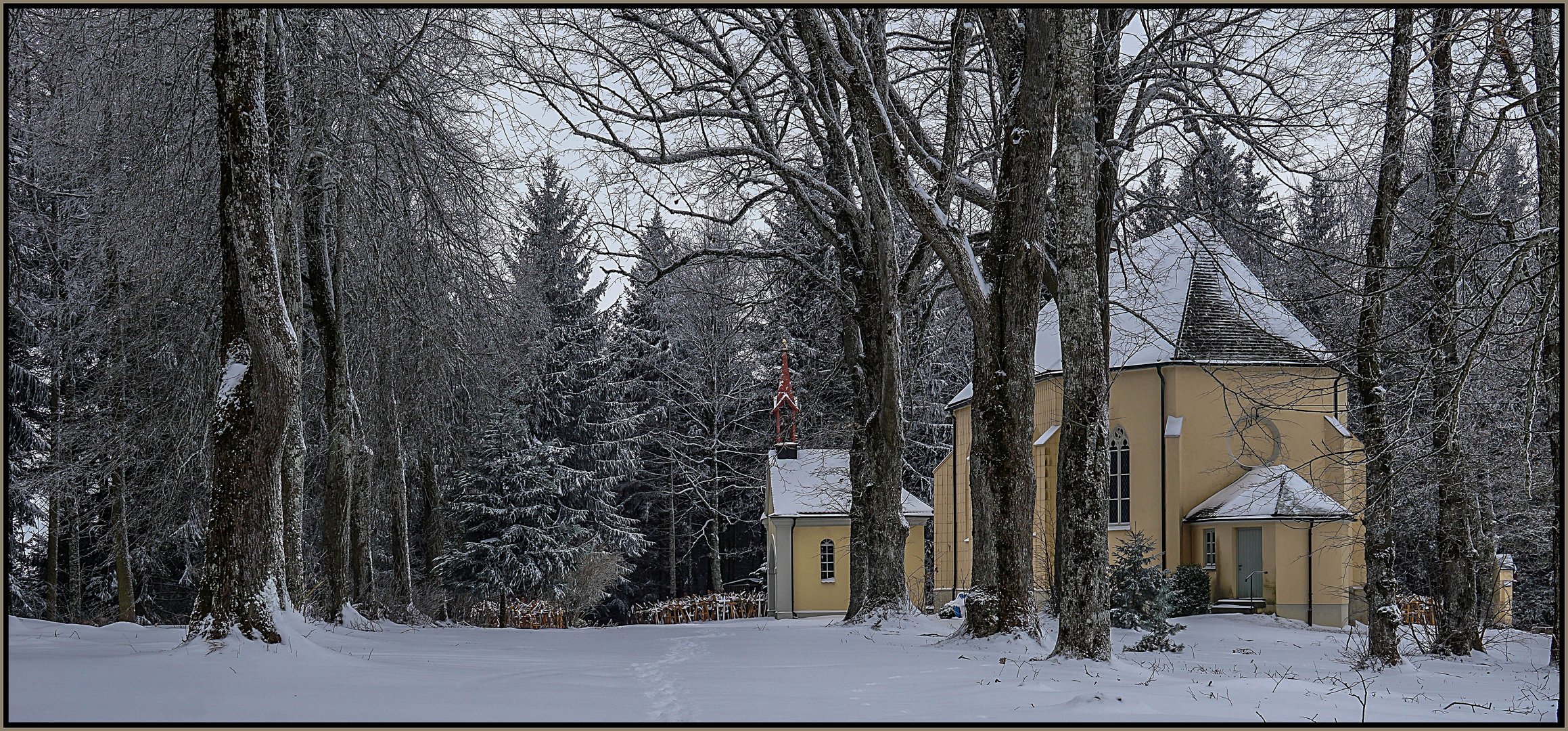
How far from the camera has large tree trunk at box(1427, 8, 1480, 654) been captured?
376 inches

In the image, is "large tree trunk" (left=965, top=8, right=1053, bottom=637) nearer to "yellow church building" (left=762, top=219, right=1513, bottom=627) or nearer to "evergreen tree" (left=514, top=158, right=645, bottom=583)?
"yellow church building" (left=762, top=219, right=1513, bottom=627)

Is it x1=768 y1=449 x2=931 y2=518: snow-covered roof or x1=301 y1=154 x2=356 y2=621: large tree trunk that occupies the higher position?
x1=301 y1=154 x2=356 y2=621: large tree trunk

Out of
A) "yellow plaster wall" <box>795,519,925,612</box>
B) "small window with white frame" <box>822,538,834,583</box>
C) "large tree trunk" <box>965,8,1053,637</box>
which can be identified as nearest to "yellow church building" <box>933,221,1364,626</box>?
"yellow plaster wall" <box>795,519,925,612</box>

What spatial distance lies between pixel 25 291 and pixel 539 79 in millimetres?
12103

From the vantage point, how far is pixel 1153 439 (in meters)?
26.9

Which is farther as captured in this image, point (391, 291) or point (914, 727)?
point (391, 291)

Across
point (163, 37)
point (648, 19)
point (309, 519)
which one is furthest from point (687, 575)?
point (163, 37)

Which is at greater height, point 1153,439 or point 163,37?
point 163,37

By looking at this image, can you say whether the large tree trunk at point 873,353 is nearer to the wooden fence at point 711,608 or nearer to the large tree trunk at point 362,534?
the large tree trunk at point 362,534

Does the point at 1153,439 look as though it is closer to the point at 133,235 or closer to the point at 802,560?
the point at 802,560

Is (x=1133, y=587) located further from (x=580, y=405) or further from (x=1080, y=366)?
(x=580, y=405)

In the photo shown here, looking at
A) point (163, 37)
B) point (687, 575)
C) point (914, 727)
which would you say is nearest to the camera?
point (914, 727)

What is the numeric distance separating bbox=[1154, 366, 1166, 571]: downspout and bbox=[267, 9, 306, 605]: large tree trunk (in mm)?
19022

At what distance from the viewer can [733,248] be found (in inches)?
837
